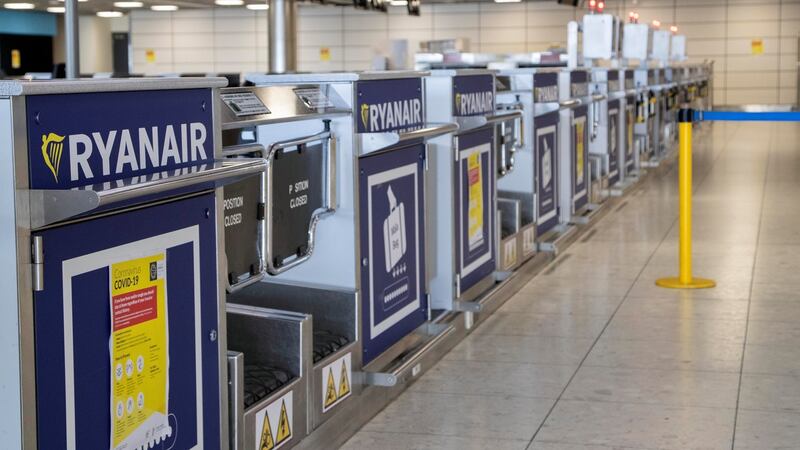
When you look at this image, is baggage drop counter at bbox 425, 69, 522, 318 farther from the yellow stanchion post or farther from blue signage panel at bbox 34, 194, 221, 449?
blue signage panel at bbox 34, 194, 221, 449

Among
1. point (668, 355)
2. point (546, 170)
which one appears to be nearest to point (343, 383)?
point (668, 355)

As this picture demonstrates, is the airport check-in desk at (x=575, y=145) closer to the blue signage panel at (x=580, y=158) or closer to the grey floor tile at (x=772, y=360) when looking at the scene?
the blue signage panel at (x=580, y=158)

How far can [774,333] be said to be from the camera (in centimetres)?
501

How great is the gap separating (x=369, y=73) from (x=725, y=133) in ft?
53.0

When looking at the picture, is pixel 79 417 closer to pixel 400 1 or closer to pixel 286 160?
pixel 286 160

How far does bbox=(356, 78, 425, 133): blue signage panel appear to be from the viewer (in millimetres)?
3748

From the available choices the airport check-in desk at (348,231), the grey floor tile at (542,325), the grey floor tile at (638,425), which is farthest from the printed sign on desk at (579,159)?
the grey floor tile at (638,425)

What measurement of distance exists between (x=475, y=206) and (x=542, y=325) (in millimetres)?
620

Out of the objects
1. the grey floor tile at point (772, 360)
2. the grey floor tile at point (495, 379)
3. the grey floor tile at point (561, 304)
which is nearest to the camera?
the grey floor tile at point (495, 379)

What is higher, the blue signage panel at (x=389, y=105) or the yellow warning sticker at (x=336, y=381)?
the blue signage panel at (x=389, y=105)

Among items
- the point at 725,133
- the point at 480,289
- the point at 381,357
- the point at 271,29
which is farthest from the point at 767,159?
the point at 381,357

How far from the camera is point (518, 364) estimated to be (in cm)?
457

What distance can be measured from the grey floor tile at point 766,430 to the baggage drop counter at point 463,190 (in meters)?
1.38

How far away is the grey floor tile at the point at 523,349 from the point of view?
183 inches
